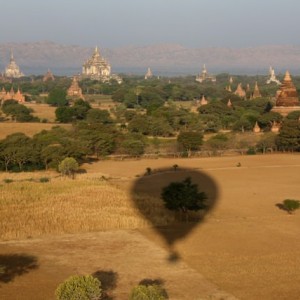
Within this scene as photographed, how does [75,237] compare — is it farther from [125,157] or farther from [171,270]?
[125,157]

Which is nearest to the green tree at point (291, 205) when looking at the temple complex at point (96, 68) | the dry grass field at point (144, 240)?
the dry grass field at point (144, 240)

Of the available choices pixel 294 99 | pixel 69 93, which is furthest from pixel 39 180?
pixel 69 93

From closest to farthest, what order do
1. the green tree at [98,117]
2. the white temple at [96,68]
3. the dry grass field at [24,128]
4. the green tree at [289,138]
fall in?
the green tree at [289,138], the dry grass field at [24,128], the green tree at [98,117], the white temple at [96,68]

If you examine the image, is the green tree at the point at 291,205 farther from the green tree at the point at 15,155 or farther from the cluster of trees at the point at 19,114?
the cluster of trees at the point at 19,114

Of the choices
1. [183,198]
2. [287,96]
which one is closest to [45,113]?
[287,96]

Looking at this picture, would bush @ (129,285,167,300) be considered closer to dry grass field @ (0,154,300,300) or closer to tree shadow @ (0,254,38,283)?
dry grass field @ (0,154,300,300)

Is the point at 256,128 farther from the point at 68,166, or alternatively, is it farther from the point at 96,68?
the point at 96,68
